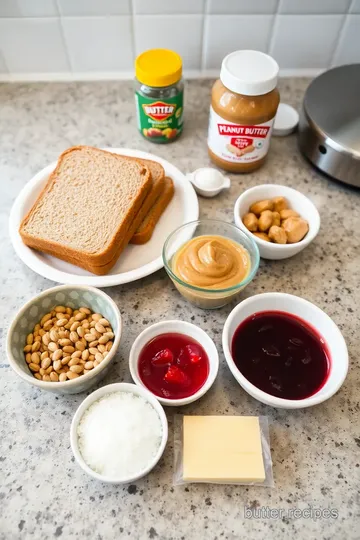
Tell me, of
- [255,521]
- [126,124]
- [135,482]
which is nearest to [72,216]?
[126,124]

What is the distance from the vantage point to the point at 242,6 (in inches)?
55.0

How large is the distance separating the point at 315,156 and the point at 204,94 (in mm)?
497

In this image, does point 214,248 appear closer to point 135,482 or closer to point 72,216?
point 72,216

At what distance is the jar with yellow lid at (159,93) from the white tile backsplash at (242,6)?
9.5 inches

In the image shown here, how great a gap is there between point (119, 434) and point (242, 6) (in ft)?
4.20

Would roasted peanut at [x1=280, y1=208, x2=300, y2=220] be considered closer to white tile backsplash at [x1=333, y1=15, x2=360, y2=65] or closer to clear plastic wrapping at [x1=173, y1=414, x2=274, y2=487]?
clear plastic wrapping at [x1=173, y1=414, x2=274, y2=487]

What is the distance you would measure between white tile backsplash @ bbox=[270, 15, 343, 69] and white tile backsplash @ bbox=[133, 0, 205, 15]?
0.27 metres

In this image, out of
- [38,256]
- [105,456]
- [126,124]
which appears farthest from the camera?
[126,124]

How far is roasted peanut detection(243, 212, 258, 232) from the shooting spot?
1167 millimetres

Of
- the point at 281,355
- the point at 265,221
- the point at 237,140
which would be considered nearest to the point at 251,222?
the point at 265,221

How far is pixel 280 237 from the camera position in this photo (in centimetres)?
114

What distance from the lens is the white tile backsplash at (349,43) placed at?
1461 millimetres

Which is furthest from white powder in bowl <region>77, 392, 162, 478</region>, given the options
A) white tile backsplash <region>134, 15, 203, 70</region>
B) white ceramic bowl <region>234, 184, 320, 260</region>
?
white tile backsplash <region>134, 15, 203, 70</region>

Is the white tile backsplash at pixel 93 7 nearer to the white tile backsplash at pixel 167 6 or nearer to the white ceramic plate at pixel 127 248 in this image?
the white tile backsplash at pixel 167 6
